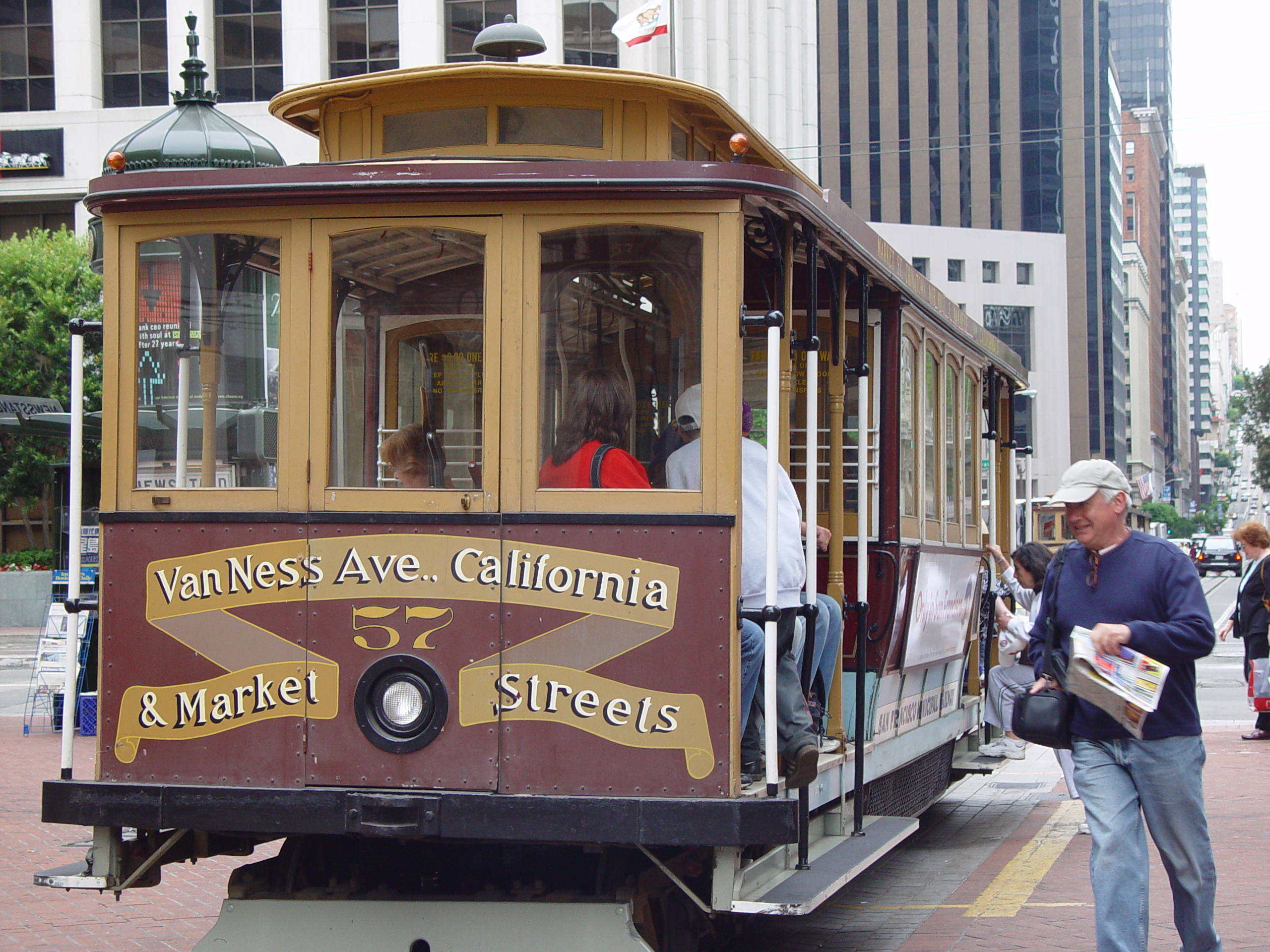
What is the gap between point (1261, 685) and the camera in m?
13.1

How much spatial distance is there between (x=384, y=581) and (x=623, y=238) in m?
1.38

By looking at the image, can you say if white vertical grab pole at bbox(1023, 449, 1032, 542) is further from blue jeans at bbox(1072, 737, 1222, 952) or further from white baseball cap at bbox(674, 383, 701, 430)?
white baseball cap at bbox(674, 383, 701, 430)

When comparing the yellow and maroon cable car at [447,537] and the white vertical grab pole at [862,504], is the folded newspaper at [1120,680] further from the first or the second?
the white vertical grab pole at [862,504]

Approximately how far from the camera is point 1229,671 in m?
20.1

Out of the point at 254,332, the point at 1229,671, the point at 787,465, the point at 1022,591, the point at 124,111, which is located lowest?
the point at 1229,671

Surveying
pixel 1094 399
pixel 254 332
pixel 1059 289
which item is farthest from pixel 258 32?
pixel 1094 399

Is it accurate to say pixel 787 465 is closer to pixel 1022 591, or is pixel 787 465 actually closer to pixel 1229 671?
pixel 1022 591

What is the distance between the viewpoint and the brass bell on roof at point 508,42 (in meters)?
5.66

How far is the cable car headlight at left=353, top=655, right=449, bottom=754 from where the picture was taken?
4.90 meters

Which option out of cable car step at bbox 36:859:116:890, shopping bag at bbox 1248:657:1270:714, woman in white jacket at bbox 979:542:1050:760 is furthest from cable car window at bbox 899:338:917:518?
shopping bag at bbox 1248:657:1270:714

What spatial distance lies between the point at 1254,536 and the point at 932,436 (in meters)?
5.90

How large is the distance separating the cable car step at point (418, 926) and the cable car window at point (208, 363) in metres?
1.44

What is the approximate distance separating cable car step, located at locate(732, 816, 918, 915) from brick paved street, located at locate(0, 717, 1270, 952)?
0.50 meters

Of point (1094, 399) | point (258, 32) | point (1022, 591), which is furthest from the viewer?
point (1094, 399)
